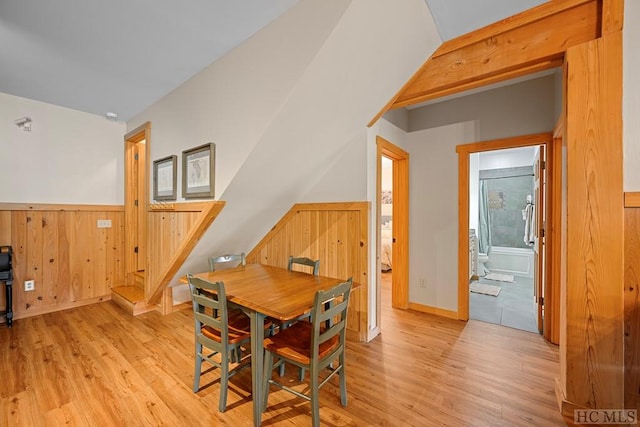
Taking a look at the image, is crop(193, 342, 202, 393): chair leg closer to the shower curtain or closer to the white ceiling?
the white ceiling

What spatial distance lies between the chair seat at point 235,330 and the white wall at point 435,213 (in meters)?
2.22

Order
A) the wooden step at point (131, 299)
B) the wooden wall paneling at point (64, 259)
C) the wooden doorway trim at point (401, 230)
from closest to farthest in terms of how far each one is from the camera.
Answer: the wooden step at point (131, 299) → the wooden wall paneling at point (64, 259) → the wooden doorway trim at point (401, 230)

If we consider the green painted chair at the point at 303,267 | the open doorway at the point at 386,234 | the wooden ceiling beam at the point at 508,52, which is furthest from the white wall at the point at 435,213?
the green painted chair at the point at 303,267

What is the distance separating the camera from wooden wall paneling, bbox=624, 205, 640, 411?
4.91ft

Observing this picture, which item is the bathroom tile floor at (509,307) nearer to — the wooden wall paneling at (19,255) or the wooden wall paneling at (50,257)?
the wooden wall paneling at (50,257)

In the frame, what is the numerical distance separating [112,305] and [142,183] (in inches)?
68.5

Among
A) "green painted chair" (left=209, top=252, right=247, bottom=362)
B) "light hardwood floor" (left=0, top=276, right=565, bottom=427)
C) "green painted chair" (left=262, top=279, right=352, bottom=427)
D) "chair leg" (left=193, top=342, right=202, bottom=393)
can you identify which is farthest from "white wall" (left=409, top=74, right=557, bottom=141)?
"chair leg" (left=193, top=342, right=202, bottom=393)

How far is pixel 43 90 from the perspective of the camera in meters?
2.84

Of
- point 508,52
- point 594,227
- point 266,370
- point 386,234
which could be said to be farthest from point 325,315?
point 386,234

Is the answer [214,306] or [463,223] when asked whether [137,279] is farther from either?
[463,223]

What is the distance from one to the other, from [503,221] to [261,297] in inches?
256

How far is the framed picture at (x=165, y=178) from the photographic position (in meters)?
2.81

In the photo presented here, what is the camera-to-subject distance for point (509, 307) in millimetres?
3523

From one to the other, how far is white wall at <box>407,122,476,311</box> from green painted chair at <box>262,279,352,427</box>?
195 centimetres
